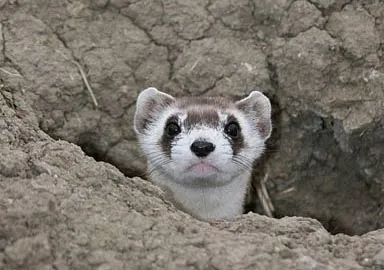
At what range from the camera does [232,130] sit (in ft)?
16.8

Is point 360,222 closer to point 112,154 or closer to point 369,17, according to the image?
point 369,17

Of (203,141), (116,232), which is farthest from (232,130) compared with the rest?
(116,232)

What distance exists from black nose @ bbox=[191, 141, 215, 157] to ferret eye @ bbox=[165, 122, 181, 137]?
407mm

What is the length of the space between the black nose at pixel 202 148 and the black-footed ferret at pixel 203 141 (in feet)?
0.06

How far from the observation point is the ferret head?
475 cm

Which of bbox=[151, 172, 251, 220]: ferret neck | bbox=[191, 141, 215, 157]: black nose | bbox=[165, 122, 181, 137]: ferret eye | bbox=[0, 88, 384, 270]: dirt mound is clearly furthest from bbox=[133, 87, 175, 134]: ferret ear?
bbox=[0, 88, 384, 270]: dirt mound

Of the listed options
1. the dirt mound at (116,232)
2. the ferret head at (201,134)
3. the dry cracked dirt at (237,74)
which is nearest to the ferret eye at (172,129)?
the ferret head at (201,134)

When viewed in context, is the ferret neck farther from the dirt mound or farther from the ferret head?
the dirt mound

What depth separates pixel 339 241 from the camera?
371 centimetres

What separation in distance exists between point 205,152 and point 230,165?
1.12ft

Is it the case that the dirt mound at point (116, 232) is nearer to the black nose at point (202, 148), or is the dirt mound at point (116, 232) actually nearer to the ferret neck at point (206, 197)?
the black nose at point (202, 148)

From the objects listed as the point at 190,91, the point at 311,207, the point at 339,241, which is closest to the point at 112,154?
the point at 190,91

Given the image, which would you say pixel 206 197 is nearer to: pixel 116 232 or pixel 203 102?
pixel 203 102

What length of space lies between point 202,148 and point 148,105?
922 mm
